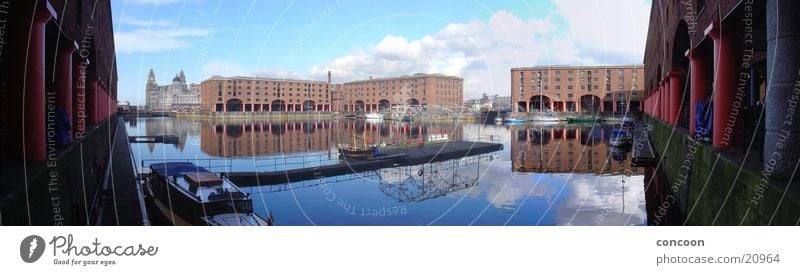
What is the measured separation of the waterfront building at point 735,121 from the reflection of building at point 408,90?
37.5m

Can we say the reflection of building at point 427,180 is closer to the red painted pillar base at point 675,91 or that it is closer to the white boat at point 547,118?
the red painted pillar base at point 675,91

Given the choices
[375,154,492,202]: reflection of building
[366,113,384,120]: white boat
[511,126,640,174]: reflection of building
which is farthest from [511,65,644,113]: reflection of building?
[375,154,492,202]: reflection of building

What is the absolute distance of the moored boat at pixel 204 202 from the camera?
948cm

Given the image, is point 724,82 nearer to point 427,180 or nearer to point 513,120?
point 427,180

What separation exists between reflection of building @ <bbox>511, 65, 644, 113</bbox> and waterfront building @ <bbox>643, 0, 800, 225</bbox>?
41.2m

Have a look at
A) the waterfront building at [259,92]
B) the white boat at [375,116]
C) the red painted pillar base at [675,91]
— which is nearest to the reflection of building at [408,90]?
the white boat at [375,116]

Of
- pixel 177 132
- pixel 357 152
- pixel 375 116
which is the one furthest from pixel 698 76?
pixel 375 116

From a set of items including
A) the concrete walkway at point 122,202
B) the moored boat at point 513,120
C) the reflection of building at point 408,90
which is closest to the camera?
the concrete walkway at point 122,202

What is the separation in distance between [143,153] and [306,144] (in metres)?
8.48

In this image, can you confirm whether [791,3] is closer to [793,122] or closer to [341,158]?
[793,122]

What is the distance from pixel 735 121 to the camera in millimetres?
7340

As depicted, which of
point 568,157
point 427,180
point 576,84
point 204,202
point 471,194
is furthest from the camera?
point 576,84

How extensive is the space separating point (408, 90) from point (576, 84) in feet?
54.5
